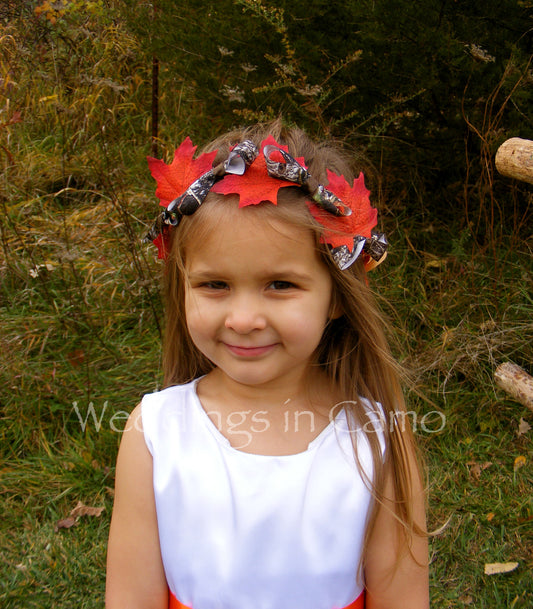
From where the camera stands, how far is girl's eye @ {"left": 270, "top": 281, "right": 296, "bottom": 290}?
4.69 feet

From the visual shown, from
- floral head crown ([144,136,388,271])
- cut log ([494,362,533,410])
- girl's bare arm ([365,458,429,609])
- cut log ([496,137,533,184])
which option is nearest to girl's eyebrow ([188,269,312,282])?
floral head crown ([144,136,388,271])

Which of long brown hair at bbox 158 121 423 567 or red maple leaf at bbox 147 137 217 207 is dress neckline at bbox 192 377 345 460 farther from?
red maple leaf at bbox 147 137 217 207

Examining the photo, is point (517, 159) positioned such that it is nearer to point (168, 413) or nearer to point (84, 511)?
point (168, 413)

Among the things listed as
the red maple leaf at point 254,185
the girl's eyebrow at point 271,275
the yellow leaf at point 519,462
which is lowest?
the yellow leaf at point 519,462

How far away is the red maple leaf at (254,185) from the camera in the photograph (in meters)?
1.42

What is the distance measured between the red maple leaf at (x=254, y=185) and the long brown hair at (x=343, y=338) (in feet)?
0.07

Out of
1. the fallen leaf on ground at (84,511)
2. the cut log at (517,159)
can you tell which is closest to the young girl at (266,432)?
the cut log at (517,159)

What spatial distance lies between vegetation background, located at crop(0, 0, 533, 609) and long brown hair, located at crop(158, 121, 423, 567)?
997 mm

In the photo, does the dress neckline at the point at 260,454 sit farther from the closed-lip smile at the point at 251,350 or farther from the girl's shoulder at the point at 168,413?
the closed-lip smile at the point at 251,350

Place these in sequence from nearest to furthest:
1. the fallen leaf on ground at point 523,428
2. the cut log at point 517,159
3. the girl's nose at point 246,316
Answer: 1. the girl's nose at point 246,316
2. the cut log at point 517,159
3. the fallen leaf on ground at point 523,428

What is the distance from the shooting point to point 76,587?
2359mm

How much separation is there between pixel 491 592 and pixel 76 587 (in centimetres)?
152

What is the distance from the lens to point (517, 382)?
7.66 ft

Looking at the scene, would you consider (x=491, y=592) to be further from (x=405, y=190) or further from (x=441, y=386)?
(x=405, y=190)
